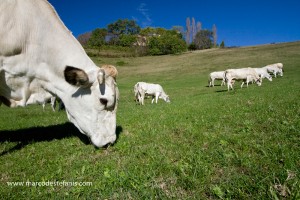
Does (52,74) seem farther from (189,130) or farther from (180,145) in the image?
(189,130)

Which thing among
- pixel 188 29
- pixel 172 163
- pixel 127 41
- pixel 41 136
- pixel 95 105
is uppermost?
pixel 188 29

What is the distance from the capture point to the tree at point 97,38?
109 meters

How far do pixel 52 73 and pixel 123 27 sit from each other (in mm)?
133546

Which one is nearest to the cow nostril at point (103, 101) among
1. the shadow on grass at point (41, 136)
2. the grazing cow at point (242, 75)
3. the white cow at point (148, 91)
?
the shadow on grass at point (41, 136)

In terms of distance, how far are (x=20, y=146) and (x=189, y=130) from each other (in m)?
4.41

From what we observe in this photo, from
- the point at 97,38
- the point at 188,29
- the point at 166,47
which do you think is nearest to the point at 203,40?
the point at 188,29

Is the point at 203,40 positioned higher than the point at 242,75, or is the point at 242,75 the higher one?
the point at 203,40

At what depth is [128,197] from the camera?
11.6ft

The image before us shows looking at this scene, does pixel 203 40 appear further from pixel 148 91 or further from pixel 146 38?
→ pixel 148 91

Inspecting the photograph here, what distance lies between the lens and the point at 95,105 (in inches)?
225

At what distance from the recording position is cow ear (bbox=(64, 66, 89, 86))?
5172mm

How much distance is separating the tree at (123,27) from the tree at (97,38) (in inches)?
199

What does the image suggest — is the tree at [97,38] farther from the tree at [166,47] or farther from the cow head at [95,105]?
the cow head at [95,105]

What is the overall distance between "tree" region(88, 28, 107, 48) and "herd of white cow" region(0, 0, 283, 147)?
105429mm
